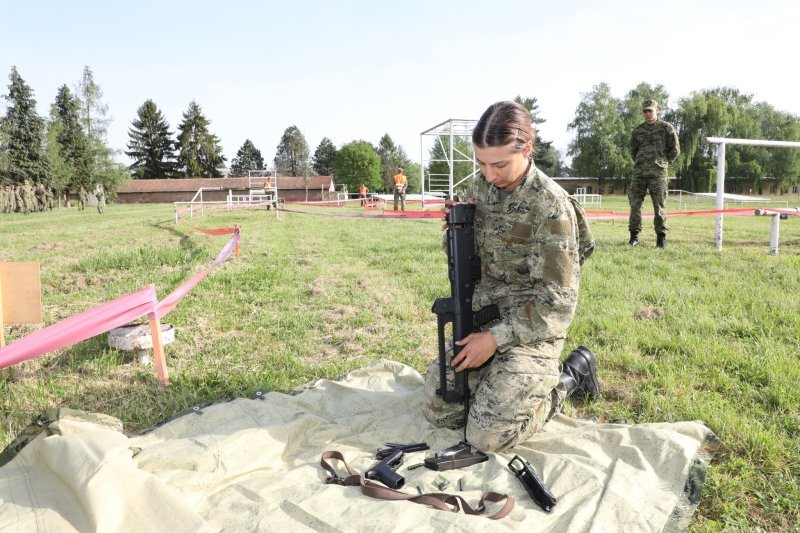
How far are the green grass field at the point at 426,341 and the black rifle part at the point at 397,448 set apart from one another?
41.4 inches

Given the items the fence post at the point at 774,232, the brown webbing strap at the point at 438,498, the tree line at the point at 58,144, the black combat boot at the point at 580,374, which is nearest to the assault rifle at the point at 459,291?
the brown webbing strap at the point at 438,498

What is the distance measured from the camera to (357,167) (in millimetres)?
102375

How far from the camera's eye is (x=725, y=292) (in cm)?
577

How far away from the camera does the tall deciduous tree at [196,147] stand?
95.2 m

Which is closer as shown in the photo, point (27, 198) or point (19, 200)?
point (19, 200)

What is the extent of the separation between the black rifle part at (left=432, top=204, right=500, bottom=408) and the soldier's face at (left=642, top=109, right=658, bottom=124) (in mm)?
7551

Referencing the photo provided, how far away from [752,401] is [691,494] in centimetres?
132

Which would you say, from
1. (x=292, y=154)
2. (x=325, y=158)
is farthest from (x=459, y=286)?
(x=325, y=158)

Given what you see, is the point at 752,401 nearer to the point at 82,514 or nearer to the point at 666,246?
the point at 82,514

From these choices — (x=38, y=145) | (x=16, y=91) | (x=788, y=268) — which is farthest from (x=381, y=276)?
(x=16, y=91)

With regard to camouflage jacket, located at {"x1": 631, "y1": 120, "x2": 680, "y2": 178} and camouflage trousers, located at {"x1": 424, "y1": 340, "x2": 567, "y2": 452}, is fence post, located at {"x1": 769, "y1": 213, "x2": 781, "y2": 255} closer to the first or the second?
camouflage jacket, located at {"x1": 631, "y1": 120, "x2": 680, "y2": 178}

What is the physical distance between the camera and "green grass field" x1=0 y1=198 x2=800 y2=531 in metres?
2.90

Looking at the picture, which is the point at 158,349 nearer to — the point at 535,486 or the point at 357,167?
the point at 535,486

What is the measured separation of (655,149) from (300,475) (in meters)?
8.91
